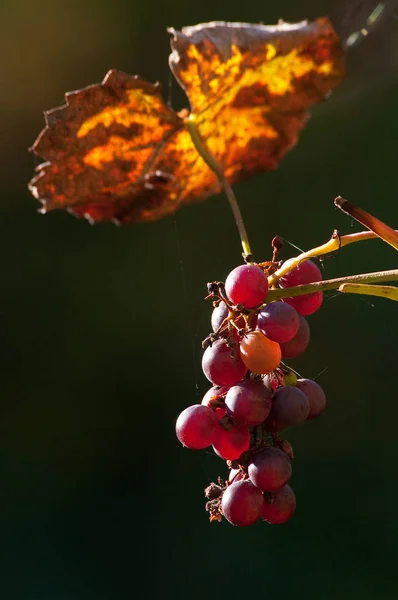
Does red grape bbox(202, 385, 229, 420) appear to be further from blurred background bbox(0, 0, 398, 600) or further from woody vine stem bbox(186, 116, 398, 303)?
blurred background bbox(0, 0, 398, 600)

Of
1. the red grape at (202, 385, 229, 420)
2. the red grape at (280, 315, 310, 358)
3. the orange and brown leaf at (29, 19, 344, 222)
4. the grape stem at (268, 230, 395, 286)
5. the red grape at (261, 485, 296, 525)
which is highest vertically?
the orange and brown leaf at (29, 19, 344, 222)

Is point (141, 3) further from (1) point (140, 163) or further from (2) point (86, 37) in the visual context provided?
(1) point (140, 163)

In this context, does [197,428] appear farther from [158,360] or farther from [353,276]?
[158,360]

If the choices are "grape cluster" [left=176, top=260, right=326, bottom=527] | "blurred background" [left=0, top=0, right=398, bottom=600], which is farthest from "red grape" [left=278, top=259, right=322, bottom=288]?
"blurred background" [left=0, top=0, right=398, bottom=600]

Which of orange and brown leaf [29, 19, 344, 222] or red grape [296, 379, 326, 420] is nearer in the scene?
red grape [296, 379, 326, 420]

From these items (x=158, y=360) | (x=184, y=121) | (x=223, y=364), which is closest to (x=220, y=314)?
(x=223, y=364)

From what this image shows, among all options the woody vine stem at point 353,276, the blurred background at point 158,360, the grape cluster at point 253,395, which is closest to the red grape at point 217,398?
the grape cluster at point 253,395
